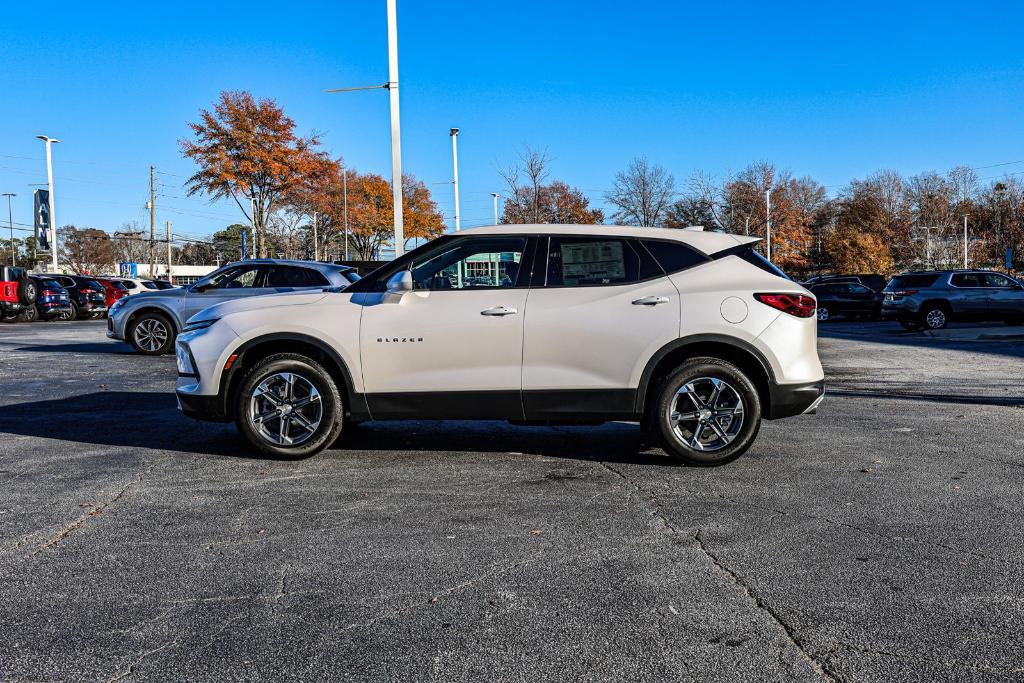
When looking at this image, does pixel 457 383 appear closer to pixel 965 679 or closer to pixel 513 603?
pixel 513 603

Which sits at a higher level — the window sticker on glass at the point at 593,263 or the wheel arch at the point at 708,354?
the window sticker on glass at the point at 593,263

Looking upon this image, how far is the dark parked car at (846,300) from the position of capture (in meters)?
30.3

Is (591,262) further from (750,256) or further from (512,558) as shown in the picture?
(512,558)

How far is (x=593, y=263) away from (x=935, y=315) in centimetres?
1988

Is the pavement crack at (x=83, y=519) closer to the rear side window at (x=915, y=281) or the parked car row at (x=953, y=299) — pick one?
the parked car row at (x=953, y=299)

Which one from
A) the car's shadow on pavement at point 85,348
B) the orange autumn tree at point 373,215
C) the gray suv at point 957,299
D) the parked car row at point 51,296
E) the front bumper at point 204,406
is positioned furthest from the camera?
the orange autumn tree at point 373,215

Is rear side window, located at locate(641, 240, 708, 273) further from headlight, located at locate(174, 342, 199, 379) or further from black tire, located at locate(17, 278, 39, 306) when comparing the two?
black tire, located at locate(17, 278, 39, 306)

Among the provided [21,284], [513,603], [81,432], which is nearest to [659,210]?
[21,284]

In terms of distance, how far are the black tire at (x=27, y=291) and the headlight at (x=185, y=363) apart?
25.6 meters

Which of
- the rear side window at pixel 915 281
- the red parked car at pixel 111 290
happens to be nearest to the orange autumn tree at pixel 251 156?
the red parked car at pixel 111 290

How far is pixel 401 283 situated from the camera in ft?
20.0

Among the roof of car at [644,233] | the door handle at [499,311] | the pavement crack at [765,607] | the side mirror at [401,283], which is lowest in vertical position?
the pavement crack at [765,607]

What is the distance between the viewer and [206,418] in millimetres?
6473

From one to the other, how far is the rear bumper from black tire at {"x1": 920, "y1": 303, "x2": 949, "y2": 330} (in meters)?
19.0
